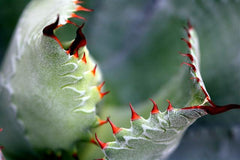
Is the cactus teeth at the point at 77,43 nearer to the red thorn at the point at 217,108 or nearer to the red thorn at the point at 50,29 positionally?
the red thorn at the point at 50,29

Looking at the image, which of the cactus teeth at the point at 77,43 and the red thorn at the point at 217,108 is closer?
the red thorn at the point at 217,108

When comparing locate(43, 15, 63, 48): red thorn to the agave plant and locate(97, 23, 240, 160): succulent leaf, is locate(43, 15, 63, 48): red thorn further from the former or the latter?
locate(97, 23, 240, 160): succulent leaf

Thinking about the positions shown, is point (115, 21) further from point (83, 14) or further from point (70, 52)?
point (70, 52)

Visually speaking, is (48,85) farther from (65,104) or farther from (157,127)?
(157,127)

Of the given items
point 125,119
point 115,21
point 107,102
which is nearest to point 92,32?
point 115,21

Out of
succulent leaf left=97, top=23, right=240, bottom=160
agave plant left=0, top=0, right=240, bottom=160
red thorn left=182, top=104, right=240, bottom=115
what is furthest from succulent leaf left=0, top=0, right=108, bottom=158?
red thorn left=182, top=104, right=240, bottom=115

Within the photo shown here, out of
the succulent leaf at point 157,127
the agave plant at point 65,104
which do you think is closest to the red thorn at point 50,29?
the agave plant at point 65,104

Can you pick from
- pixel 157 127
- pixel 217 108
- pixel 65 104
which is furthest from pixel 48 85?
pixel 217 108

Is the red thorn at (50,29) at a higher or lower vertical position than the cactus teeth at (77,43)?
higher
